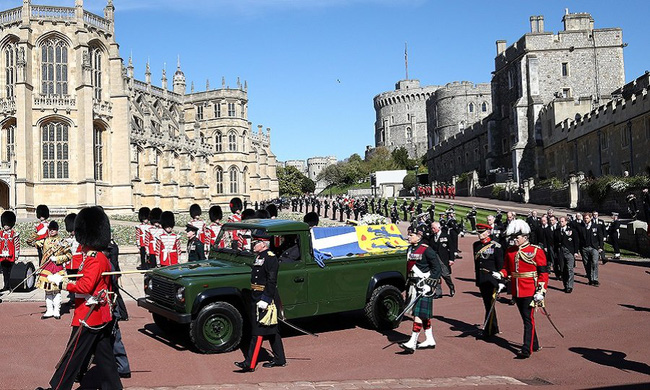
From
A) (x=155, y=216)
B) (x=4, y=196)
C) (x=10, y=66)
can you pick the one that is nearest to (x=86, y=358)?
(x=155, y=216)

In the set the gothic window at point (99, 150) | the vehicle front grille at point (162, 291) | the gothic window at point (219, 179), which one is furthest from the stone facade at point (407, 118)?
the vehicle front grille at point (162, 291)

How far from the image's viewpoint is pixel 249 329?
31.4 ft

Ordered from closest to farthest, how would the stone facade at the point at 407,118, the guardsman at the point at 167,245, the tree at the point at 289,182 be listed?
the guardsman at the point at 167,245, the tree at the point at 289,182, the stone facade at the point at 407,118

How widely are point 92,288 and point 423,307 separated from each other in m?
4.95

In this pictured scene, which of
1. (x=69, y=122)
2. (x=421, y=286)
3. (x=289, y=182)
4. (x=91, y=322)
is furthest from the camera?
(x=289, y=182)

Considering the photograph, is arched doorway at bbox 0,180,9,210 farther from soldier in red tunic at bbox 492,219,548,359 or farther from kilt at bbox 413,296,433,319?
soldier in red tunic at bbox 492,219,548,359

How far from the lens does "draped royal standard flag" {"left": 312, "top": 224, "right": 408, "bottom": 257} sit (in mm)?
10266

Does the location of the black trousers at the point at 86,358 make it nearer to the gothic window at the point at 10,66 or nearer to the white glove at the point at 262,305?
the white glove at the point at 262,305

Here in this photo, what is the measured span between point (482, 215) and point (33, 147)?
106 feet

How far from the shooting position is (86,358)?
21.2ft

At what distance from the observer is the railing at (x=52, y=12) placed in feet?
140

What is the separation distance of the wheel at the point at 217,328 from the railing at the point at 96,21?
4214 cm

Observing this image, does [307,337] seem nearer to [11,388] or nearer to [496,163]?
[11,388]

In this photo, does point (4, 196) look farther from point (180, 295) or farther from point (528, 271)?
point (528, 271)
